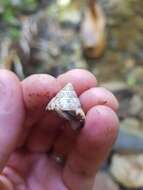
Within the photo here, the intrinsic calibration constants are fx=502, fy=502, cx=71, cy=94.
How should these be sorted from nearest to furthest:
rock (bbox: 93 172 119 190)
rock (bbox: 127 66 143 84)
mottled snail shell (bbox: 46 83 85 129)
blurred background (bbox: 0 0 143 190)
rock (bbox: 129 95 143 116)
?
mottled snail shell (bbox: 46 83 85 129) < rock (bbox: 93 172 119 190) < blurred background (bbox: 0 0 143 190) < rock (bbox: 129 95 143 116) < rock (bbox: 127 66 143 84)

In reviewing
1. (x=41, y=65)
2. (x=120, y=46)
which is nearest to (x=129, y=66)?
(x=120, y=46)

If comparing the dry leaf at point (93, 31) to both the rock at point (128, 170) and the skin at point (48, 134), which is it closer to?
the rock at point (128, 170)

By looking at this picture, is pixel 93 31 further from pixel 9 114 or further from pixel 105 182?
pixel 9 114

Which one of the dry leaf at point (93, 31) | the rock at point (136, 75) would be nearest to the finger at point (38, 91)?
the rock at point (136, 75)

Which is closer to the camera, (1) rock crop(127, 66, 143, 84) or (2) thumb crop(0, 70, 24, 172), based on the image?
(2) thumb crop(0, 70, 24, 172)

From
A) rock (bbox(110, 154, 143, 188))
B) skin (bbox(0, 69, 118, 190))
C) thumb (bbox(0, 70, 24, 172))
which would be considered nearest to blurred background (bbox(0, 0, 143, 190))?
rock (bbox(110, 154, 143, 188))

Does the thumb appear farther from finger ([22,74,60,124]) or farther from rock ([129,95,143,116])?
rock ([129,95,143,116])

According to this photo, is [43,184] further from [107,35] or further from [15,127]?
[107,35]

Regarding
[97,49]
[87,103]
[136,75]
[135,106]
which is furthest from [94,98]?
[97,49]
